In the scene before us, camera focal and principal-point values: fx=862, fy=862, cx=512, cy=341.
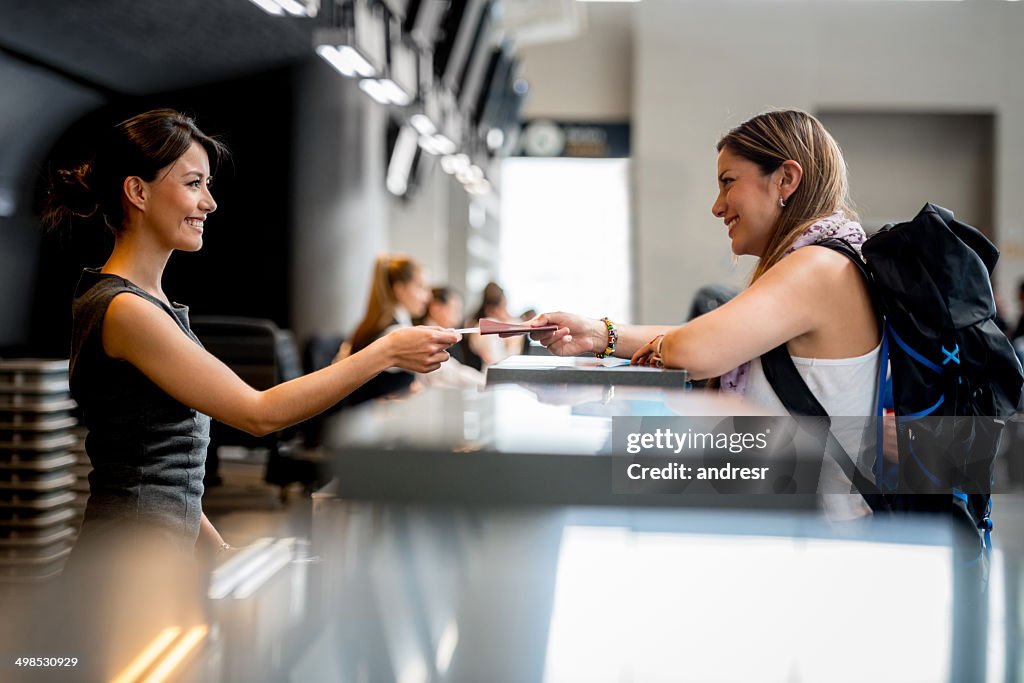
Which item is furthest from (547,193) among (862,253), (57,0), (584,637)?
(57,0)

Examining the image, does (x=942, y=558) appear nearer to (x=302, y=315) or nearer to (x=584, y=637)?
(x=584, y=637)

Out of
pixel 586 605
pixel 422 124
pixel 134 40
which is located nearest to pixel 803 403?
pixel 586 605

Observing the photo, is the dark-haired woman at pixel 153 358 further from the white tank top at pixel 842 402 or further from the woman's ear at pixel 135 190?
the white tank top at pixel 842 402

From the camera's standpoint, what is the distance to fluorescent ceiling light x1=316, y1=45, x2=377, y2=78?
334 cm

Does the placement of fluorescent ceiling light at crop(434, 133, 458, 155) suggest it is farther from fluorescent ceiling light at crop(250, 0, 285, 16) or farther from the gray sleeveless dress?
the gray sleeveless dress

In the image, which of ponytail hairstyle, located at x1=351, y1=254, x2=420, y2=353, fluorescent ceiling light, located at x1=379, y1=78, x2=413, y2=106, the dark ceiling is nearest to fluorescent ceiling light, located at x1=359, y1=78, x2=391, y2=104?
fluorescent ceiling light, located at x1=379, y1=78, x2=413, y2=106

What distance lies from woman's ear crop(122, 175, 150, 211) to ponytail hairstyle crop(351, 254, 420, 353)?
1.98 feet

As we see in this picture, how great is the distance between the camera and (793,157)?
1312mm

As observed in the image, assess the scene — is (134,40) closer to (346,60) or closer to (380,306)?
(380,306)

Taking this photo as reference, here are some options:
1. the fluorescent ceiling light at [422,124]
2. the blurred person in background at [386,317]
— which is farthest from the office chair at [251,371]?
the fluorescent ceiling light at [422,124]

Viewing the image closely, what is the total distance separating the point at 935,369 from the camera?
129cm

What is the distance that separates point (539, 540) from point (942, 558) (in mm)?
641

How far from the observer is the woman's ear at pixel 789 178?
131 centimetres

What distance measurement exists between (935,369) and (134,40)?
147cm
